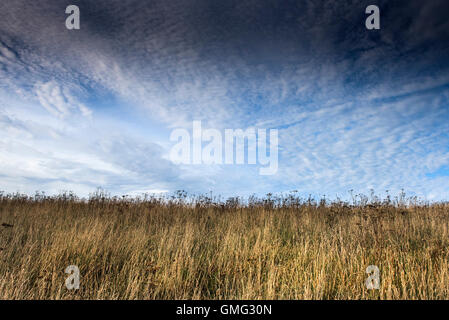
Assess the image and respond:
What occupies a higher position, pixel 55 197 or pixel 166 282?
pixel 55 197

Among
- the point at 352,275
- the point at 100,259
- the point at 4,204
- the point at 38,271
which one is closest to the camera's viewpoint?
the point at 352,275

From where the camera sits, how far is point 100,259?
5.16 metres

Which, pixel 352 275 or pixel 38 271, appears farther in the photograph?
pixel 38 271

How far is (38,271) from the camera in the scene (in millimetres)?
4625

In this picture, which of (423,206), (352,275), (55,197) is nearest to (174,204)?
(55,197)

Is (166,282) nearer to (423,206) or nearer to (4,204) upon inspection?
(423,206)

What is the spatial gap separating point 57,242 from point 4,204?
1114 cm
